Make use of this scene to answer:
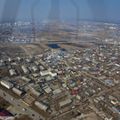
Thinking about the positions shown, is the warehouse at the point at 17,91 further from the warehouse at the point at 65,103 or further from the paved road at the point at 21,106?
the warehouse at the point at 65,103

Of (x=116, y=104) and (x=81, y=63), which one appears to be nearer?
(x=116, y=104)

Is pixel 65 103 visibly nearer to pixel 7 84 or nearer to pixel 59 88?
pixel 59 88

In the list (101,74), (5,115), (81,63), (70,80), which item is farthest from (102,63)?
(5,115)

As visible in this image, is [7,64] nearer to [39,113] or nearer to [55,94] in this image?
[55,94]

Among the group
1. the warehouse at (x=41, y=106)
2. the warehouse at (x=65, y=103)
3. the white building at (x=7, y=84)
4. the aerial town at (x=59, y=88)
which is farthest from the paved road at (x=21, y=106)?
the warehouse at (x=65, y=103)

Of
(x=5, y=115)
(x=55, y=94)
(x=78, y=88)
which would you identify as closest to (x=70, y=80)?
(x=78, y=88)

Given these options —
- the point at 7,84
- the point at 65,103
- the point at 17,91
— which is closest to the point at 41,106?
the point at 65,103

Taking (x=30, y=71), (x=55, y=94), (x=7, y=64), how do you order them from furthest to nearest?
(x=7, y=64) → (x=30, y=71) → (x=55, y=94)

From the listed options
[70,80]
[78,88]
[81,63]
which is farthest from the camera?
[81,63]

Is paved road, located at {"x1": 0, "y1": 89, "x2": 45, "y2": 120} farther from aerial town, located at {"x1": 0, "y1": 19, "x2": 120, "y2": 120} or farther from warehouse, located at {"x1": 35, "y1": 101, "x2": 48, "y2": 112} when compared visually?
warehouse, located at {"x1": 35, "y1": 101, "x2": 48, "y2": 112}
